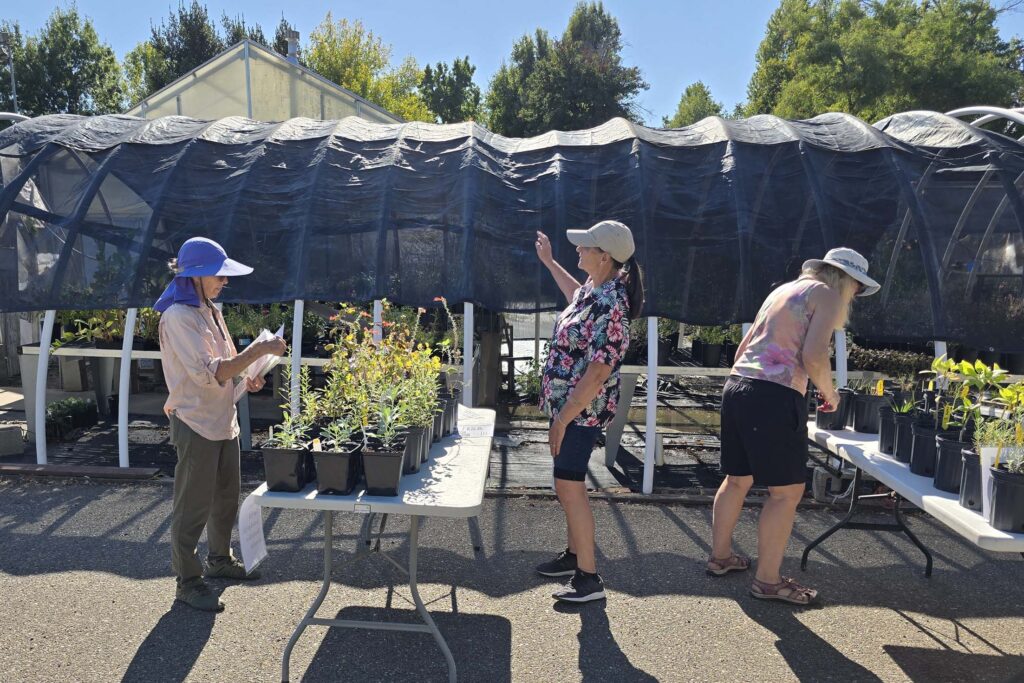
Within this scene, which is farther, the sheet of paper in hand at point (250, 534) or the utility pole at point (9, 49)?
the utility pole at point (9, 49)

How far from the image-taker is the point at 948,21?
51.6 ft

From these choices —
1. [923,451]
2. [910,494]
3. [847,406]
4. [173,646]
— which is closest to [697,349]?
[847,406]

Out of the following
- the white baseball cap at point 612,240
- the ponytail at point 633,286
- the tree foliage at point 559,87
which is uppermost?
the tree foliage at point 559,87

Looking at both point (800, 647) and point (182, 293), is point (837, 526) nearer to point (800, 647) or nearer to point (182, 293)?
point (800, 647)

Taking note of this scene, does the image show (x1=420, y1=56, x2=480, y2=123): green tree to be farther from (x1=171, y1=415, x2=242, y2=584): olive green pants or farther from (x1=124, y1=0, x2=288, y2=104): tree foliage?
(x1=171, y1=415, x2=242, y2=584): olive green pants

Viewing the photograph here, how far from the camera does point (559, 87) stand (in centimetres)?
2844

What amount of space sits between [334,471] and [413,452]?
38cm

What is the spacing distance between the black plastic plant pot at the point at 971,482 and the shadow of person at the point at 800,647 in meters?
0.83

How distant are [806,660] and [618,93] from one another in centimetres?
2844

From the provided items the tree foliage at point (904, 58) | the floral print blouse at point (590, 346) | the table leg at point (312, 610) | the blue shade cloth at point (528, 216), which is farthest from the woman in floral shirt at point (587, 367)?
the tree foliage at point (904, 58)

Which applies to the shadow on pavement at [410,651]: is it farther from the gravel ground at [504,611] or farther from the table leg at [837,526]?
the table leg at [837,526]

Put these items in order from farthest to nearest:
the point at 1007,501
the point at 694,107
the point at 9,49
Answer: the point at 694,107
the point at 9,49
the point at 1007,501

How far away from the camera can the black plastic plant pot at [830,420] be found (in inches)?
164

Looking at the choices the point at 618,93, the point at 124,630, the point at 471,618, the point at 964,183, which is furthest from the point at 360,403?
the point at 618,93
